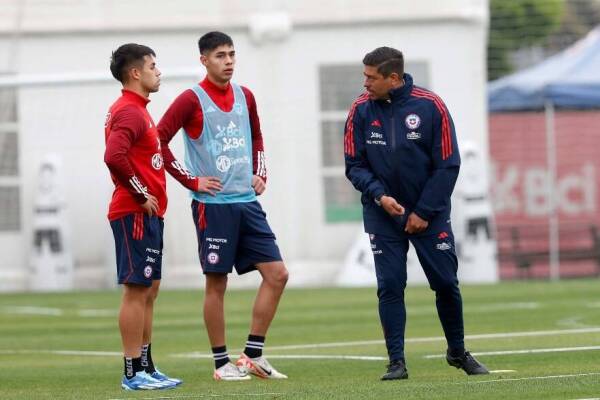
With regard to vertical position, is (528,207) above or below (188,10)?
below

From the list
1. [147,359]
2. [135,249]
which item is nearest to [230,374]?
[147,359]

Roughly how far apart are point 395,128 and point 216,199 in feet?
4.25

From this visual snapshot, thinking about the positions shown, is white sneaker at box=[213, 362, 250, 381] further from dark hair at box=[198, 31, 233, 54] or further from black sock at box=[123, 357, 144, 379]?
dark hair at box=[198, 31, 233, 54]

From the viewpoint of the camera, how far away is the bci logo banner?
27688 millimetres

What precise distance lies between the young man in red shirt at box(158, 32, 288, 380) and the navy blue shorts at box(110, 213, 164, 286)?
0.51 m

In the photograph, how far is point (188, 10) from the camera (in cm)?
2527

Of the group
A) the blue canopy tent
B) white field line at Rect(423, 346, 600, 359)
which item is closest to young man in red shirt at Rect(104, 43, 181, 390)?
white field line at Rect(423, 346, 600, 359)

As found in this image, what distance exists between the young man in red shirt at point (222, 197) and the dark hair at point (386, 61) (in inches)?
40.3

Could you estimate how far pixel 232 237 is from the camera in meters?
10.1

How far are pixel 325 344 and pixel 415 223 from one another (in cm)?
392

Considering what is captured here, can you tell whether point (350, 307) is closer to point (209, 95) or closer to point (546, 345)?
point (546, 345)

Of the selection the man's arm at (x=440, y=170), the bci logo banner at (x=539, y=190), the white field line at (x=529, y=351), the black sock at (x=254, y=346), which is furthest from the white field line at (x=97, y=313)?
the bci logo banner at (x=539, y=190)

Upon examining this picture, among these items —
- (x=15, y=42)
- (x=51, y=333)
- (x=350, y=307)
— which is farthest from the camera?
(x=15, y=42)

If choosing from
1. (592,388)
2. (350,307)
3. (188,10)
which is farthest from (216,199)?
(188,10)
